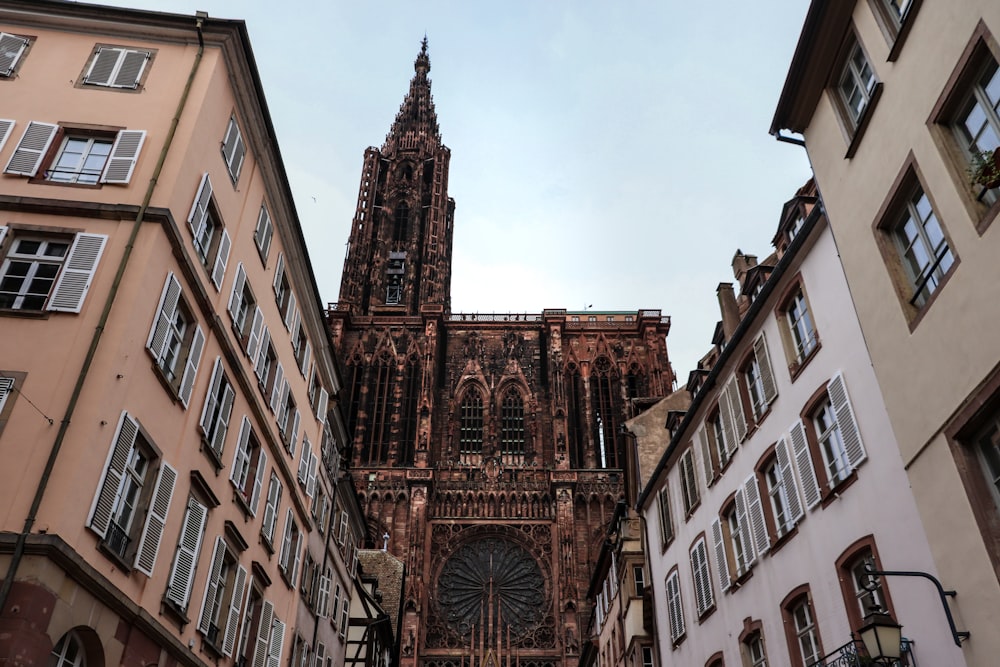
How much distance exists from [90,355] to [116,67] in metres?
5.55

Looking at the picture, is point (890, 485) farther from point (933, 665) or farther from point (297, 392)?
point (297, 392)

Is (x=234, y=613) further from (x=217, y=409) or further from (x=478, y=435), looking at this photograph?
(x=478, y=435)

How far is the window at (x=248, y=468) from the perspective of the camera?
48.2 ft

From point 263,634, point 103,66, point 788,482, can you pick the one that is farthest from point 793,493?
point 103,66

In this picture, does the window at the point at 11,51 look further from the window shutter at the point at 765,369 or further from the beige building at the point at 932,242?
the window shutter at the point at 765,369

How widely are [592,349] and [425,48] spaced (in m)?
46.2

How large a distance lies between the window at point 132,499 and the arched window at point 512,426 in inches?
1553

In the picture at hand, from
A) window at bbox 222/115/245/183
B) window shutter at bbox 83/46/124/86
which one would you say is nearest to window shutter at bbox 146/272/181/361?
window at bbox 222/115/245/183

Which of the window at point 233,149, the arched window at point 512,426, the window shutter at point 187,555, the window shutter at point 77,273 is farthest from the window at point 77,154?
the arched window at point 512,426

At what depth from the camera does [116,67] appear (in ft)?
43.8

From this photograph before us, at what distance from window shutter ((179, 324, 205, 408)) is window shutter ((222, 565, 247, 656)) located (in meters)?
3.63

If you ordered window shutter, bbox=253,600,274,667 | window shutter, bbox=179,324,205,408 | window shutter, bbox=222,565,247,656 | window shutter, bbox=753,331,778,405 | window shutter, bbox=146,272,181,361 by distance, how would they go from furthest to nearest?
window shutter, bbox=253,600,274,667 → window shutter, bbox=753,331,778,405 → window shutter, bbox=222,565,247,656 → window shutter, bbox=179,324,205,408 → window shutter, bbox=146,272,181,361

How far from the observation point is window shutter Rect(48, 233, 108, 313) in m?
10.5

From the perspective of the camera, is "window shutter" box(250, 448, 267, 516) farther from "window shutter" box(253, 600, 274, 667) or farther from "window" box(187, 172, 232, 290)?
"window" box(187, 172, 232, 290)
